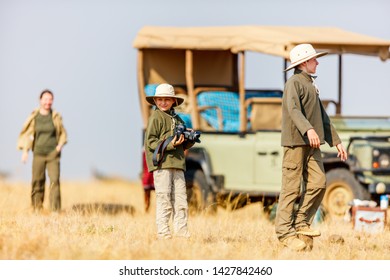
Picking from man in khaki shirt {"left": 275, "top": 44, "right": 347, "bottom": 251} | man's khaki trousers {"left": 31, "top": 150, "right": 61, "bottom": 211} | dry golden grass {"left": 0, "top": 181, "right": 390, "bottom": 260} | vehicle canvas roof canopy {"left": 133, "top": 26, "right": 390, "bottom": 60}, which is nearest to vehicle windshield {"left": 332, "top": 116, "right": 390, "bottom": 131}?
vehicle canvas roof canopy {"left": 133, "top": 26, "right": 390, "bottom": 60}

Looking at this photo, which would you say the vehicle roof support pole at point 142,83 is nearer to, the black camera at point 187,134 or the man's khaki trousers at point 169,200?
the man's khaki trousers at point 169,200

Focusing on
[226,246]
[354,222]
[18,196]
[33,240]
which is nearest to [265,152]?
[354,222]

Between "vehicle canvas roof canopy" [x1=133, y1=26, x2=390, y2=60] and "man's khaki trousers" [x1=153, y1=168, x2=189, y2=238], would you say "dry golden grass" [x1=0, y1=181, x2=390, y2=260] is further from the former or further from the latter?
"vehicle canvas roof canopy" [x1=133, y1=26, x2=390, y2=60]

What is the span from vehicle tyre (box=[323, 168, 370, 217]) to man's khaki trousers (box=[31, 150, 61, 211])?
12.8 feet

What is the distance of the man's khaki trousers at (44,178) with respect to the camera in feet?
57.6

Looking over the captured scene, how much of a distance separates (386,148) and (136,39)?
4920 millimetres

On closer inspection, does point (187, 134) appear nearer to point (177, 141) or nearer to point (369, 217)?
point (177, 141)

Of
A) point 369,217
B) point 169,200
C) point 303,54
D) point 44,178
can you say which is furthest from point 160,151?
point 44,178

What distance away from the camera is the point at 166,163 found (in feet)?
40.9

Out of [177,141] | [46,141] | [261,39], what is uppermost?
[261,39]

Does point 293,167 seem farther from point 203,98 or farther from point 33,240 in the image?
point 203,98

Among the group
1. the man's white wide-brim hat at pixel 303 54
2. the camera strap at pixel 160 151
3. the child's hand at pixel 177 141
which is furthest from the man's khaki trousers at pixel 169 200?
the man's white wide-brim hat at pixel 303 54

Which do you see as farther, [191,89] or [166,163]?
[191,89]

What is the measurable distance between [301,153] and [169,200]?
1461 millimetres
